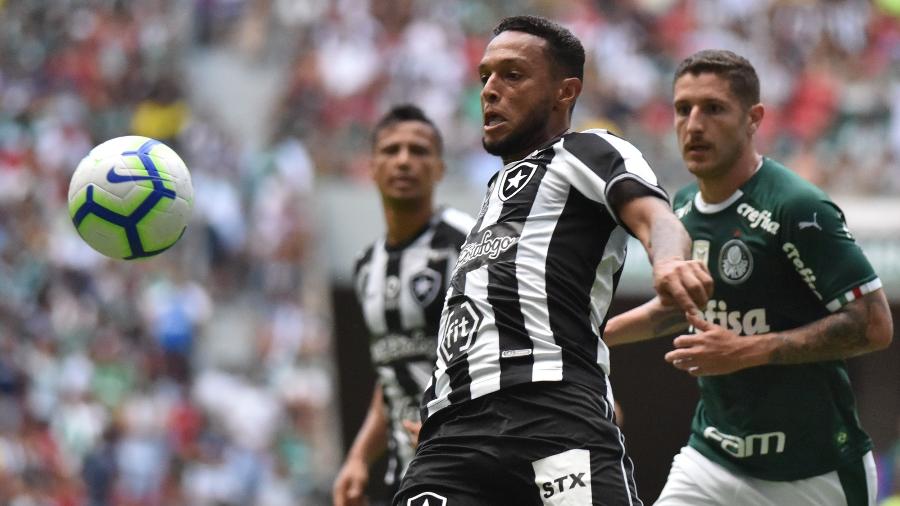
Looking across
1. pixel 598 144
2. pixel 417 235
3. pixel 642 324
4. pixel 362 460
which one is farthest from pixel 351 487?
pixel 598 144

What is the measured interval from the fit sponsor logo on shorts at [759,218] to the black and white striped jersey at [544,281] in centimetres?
105

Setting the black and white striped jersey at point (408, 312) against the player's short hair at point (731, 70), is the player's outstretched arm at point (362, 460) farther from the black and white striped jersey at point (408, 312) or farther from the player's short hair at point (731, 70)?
the player's short hair at point (731, 70)

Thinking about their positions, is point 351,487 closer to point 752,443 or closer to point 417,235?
point 417,235

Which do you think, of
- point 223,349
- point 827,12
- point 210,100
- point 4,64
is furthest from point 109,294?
point 827,12

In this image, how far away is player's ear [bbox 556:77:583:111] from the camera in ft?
16.8

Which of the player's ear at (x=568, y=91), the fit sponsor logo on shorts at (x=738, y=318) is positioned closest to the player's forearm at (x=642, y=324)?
the fit sponsor logo on shorts at (x=738, y=318)

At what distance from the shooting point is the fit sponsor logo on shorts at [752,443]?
5672 mm

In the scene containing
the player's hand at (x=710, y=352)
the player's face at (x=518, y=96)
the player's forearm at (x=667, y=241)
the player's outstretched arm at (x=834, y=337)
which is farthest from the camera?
the player's outstretched arm at (x=834, y=337)

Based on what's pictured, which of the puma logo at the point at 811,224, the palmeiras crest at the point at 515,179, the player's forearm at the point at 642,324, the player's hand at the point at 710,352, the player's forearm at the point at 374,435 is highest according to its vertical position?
the palmeiras crest at the point at 515,179

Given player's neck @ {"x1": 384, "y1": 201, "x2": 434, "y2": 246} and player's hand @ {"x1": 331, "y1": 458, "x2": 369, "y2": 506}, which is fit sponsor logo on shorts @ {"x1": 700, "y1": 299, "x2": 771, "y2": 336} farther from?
player's hand @ {"x1": 331, "y1": 458, "x2": 369, "y2": 506}

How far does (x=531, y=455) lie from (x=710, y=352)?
2.79ft

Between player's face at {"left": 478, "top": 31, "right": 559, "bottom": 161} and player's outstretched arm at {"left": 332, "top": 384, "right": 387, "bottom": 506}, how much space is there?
2.69 meters

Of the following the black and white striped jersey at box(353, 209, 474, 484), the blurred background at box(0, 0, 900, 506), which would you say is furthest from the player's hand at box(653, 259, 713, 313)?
the blurred background at box(0, 0, 900, 506)

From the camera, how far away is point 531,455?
4.56 metres
